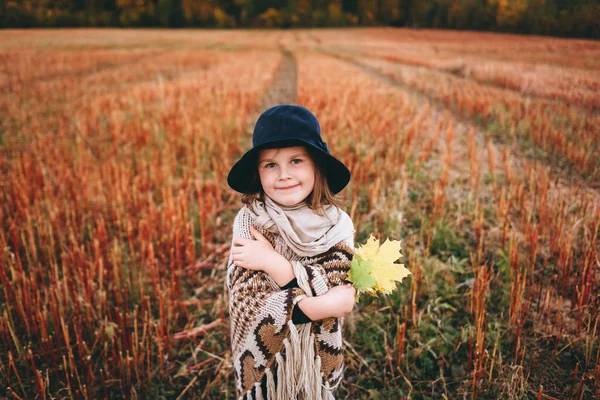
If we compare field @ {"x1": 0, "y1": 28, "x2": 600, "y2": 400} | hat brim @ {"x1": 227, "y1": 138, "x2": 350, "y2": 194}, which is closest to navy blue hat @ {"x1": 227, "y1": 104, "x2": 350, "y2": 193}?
hat brim @ {"x1": 227, "y1": 138, "x2": 350, "y2": 194}

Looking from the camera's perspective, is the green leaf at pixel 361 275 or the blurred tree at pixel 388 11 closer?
the green leaf at pixel 361 275

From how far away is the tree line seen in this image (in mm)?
45438

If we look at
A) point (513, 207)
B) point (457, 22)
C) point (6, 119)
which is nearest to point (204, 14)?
point (457, 22)

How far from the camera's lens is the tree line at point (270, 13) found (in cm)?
4544

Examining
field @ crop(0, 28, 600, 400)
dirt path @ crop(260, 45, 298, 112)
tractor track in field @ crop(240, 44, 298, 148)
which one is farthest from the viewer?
dirt path @ crop(260, 45, 298, 112)

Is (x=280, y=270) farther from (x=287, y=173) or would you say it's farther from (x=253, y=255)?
(x=287, y=173)

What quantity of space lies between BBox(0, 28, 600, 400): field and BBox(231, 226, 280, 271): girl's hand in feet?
3.37

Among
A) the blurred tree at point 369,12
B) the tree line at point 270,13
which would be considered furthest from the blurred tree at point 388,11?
the blurred tree at point 369,12

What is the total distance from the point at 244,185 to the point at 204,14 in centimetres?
7519

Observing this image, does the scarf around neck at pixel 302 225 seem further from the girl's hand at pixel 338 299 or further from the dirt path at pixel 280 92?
the dirt path at pixel 280 92

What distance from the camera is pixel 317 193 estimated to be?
141cm

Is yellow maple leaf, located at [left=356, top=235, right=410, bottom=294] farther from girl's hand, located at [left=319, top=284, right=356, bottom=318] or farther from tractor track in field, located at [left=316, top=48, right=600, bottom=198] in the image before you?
tractor track in field, located at [left=316, top=48, right=600, bottom=198]

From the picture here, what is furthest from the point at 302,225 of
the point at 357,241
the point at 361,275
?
the point at 357,241

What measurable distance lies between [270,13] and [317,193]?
7770 centimetres
